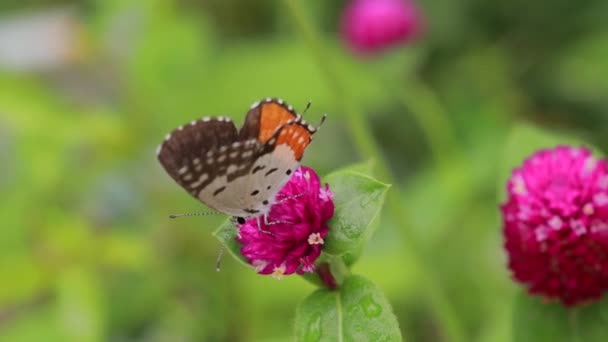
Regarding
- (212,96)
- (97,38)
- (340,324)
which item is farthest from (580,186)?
(97,38)

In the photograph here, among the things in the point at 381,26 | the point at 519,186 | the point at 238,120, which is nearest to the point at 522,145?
the point at 519,186

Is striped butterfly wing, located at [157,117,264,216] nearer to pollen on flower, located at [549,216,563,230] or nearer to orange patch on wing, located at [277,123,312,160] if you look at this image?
orange patch on wing, located at [277,123,312,160]

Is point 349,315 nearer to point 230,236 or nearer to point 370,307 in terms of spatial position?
point 370,307

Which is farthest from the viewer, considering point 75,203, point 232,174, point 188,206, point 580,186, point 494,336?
point 188,206

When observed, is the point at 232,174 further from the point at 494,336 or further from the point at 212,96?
the point at 212,96

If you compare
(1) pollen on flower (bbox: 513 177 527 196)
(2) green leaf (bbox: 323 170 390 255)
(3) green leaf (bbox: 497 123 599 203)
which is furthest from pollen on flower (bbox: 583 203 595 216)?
(2) green leaf (bbox: 323 170 390 255)

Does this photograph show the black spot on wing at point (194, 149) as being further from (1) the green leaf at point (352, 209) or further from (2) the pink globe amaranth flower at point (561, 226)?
(2) the pink globe amaranth flower at point (561, 226)
